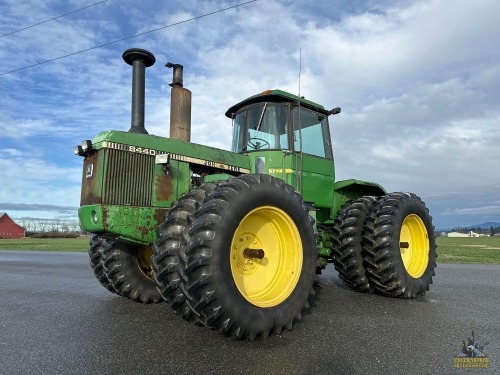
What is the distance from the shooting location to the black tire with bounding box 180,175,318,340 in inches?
131

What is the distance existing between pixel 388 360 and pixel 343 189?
3.94 metres

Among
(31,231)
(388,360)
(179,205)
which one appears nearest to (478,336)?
(388,360)

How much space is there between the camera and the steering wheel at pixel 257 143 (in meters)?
5.62

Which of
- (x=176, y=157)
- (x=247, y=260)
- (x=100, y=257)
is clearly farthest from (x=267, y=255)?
(x=100, y=257)

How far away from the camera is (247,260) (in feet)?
13.7

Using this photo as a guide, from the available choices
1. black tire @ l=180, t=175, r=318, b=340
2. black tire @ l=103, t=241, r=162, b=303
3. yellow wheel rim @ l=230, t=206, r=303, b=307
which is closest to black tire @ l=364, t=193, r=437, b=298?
black tire @ l=180, t=175, r=318, b=340

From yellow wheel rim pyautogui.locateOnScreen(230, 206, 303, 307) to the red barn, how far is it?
64.7 m

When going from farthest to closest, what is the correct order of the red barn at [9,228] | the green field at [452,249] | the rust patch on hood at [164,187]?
the red barn at [9,228], the green field at [452,249], the rust patch on hood at [164,187]

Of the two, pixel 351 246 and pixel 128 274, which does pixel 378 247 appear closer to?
pixel 351 246

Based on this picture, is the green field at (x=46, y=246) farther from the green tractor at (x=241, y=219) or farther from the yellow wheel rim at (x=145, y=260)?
the green tractor at (x=241, y=219)

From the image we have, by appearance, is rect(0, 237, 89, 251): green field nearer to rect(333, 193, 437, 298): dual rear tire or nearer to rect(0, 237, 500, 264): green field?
rect(0, 237, 500, 264): green field

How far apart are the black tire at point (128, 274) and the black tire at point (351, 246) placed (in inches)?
103

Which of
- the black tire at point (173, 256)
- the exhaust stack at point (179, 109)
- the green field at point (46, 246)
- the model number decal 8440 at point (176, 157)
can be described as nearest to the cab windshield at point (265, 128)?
the model number decal 8440 at point (176, 157)

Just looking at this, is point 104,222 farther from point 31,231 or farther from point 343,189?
point 31,231
